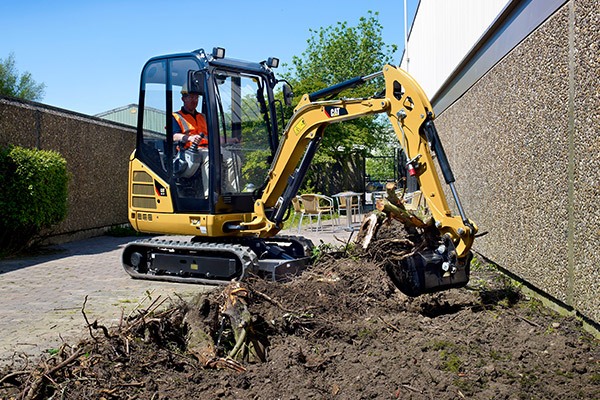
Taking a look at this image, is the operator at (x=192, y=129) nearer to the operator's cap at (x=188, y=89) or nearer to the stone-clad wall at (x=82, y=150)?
the operator's cap at (x=188, y=89)

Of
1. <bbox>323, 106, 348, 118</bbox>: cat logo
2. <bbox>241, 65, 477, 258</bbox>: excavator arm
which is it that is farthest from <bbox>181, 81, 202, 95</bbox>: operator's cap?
<bbox>323, 106, 348, 118</bbox>: cat logo

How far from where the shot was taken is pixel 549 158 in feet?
18.6

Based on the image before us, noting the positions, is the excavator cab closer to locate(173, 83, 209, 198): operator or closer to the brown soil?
locate(173, 83, 209, 198): operator

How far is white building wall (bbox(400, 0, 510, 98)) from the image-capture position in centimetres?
890

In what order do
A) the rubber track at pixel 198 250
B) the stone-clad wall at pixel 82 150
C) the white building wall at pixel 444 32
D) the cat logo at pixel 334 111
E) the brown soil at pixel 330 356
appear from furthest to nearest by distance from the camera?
the stone-clad wall at pixel 82 150 < the white building wall at pixel 444 32 < the rubber track at pixel 198 250 < the cat logo at pixel 334 111 < the brown soil at pixel 330 356

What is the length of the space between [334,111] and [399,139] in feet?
3.65

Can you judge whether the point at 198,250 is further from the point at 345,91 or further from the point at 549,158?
the point at 345,91

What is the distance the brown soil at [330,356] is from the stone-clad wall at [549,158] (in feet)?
1.67

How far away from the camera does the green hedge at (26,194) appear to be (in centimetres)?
1099

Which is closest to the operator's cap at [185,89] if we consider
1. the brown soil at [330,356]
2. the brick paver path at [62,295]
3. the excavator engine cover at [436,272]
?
the brick paver path at [62,295]

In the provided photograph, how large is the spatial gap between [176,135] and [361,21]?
1230 inches

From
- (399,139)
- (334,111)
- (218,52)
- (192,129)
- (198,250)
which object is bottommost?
(198,250)

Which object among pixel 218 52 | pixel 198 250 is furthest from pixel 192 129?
pixel 198 250

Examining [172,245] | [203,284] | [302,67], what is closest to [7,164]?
[172,245]
